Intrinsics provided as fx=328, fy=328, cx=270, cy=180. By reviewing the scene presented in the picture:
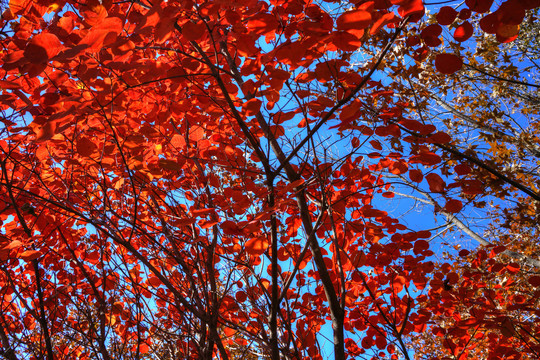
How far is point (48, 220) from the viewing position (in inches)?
113

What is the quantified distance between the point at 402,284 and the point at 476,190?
1.17 metres

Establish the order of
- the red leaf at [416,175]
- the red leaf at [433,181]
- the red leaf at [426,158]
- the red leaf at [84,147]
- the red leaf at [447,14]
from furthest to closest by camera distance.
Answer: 1. the red leaf at [416,175]
2. the red leaf at [433,181]
3. the red leaf at [426,158]
4. the red leaf at [84,147]
5. the red leaf at [447,14]

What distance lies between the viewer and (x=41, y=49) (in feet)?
4.14

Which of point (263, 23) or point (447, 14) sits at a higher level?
point (447, 14)

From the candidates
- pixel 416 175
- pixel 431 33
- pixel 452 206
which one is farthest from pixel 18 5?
pixel 452 206

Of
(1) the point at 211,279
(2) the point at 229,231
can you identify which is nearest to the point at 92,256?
(1) the point at 211,279

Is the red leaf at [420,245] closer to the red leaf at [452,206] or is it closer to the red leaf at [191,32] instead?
the red leaf at [452,206]

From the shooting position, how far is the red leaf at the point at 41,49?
1248 mm

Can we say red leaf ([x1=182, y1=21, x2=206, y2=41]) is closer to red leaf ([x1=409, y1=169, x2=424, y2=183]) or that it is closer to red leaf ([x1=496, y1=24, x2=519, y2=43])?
red leaf ([x1=496, y1=24, x2=519, y2=43])

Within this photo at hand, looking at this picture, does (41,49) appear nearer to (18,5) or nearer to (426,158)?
(18,5)

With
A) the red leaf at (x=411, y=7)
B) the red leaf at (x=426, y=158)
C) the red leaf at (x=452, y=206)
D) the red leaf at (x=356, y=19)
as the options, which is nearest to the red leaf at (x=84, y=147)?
the red leaf at (x=356, y=19)

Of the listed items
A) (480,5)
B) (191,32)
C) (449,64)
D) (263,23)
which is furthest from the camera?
(263,23)

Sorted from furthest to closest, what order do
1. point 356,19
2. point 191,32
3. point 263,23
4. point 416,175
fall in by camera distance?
1. point 416,175
2. point 263,23
3. point 191,32
4. point 356,19

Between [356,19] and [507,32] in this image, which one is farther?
[507,32]
